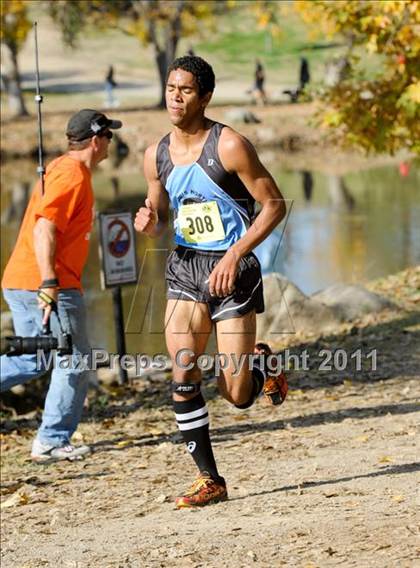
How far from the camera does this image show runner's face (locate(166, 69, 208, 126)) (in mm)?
6789

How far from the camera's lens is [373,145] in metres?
15.8

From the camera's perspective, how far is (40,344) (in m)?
8.38

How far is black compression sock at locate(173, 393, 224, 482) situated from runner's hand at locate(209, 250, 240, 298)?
66cm

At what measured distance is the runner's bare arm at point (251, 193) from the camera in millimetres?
6715

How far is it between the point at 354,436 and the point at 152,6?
133 feet

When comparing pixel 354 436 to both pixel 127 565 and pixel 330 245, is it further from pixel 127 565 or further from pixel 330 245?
pixel 330 245

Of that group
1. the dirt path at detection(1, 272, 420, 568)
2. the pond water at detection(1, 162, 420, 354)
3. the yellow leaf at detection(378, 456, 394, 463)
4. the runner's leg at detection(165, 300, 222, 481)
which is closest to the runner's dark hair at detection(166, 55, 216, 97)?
the runner's leg at detection(165, 300, 222, 481)

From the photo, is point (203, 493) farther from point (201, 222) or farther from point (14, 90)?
point (14, 90)

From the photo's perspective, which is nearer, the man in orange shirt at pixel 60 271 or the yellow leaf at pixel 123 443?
the man in orange shirt at pixel 60 271

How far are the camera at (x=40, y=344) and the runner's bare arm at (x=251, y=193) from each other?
1.91 m

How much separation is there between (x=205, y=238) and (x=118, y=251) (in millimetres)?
4317

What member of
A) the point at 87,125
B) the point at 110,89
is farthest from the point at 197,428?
the point at 110,89

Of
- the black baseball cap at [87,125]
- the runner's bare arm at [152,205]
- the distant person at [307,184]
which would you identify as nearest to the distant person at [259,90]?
the distant person at [307,184]

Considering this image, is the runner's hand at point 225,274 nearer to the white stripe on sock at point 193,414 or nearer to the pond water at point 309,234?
the white stripe on sock at point 193,414
